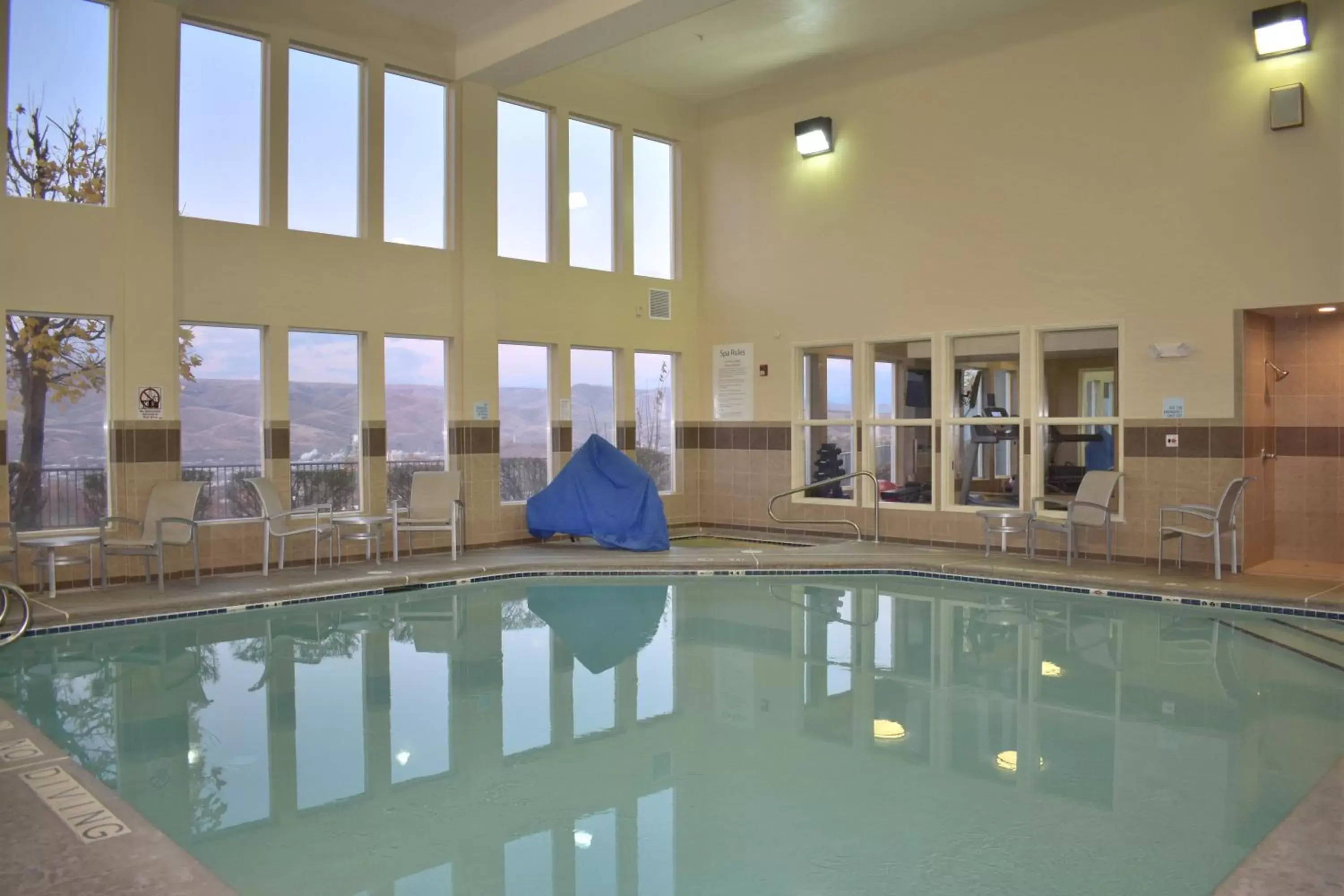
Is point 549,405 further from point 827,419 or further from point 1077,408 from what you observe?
point 1077,408

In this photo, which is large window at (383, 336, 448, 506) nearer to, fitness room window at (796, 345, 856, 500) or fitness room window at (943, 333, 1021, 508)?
fitness room window at (796, 345, 856, 500)

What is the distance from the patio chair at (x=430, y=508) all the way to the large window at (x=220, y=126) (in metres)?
2.67

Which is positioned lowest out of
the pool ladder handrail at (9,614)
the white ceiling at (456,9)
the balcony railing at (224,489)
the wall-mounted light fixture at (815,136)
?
the pool ladder handrail at (9,614)

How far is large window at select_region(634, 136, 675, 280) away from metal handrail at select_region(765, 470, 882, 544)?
2.92m

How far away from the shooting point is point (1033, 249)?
A: 919 centimetres

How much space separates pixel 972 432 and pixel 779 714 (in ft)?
18.6

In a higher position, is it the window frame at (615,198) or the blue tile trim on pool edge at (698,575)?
the window frame at (615,198)

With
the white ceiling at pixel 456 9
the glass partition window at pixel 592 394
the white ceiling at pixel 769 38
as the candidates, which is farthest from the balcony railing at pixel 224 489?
the white ceiling at pixel 769 38

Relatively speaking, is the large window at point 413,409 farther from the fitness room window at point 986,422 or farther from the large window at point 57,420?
the fitness room window at point 986,422

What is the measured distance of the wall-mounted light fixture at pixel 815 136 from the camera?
1044 centimetres

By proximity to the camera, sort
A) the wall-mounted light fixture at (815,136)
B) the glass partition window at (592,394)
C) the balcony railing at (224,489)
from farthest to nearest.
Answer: the glass partition window at (592,394), the wall-mounted light fixture at (815,136), the balcony railing at (224,489)

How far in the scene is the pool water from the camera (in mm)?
3180

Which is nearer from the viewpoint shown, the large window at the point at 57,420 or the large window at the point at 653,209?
the large window at the point at 57,420

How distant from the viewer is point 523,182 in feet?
34.3
